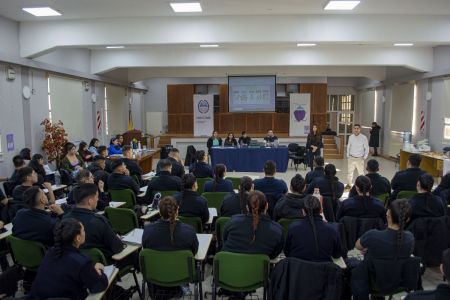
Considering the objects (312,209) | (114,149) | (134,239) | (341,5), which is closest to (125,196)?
(134,239)

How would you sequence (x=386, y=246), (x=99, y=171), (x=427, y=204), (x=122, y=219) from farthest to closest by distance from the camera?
(x=99, y=171), (x=122, y=219), (x=427, y=204), (x=386, y=246)

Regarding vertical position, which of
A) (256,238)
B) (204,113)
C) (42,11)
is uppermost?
(42,11)

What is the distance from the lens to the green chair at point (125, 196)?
518cm

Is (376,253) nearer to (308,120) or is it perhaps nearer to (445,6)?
(445,6)

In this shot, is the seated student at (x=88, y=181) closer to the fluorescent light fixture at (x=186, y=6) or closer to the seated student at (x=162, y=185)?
the seated student at (x=162, y=185)

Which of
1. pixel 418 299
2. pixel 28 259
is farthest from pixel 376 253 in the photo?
pixel 28 259

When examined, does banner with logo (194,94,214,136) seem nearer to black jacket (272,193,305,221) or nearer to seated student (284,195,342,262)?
black jacket (272,193,305,221)

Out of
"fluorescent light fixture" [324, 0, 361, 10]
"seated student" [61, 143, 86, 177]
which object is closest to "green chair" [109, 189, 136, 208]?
"seated student" [61, 143, 86, 177]

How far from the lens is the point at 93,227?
122 inches

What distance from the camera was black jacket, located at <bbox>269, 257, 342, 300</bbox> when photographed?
2.60 meters

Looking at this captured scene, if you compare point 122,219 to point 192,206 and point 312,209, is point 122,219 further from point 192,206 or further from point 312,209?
point 312,209

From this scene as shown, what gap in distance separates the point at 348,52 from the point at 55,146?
8.62m

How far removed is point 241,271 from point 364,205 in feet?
5.71

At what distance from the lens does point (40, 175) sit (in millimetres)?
6086
